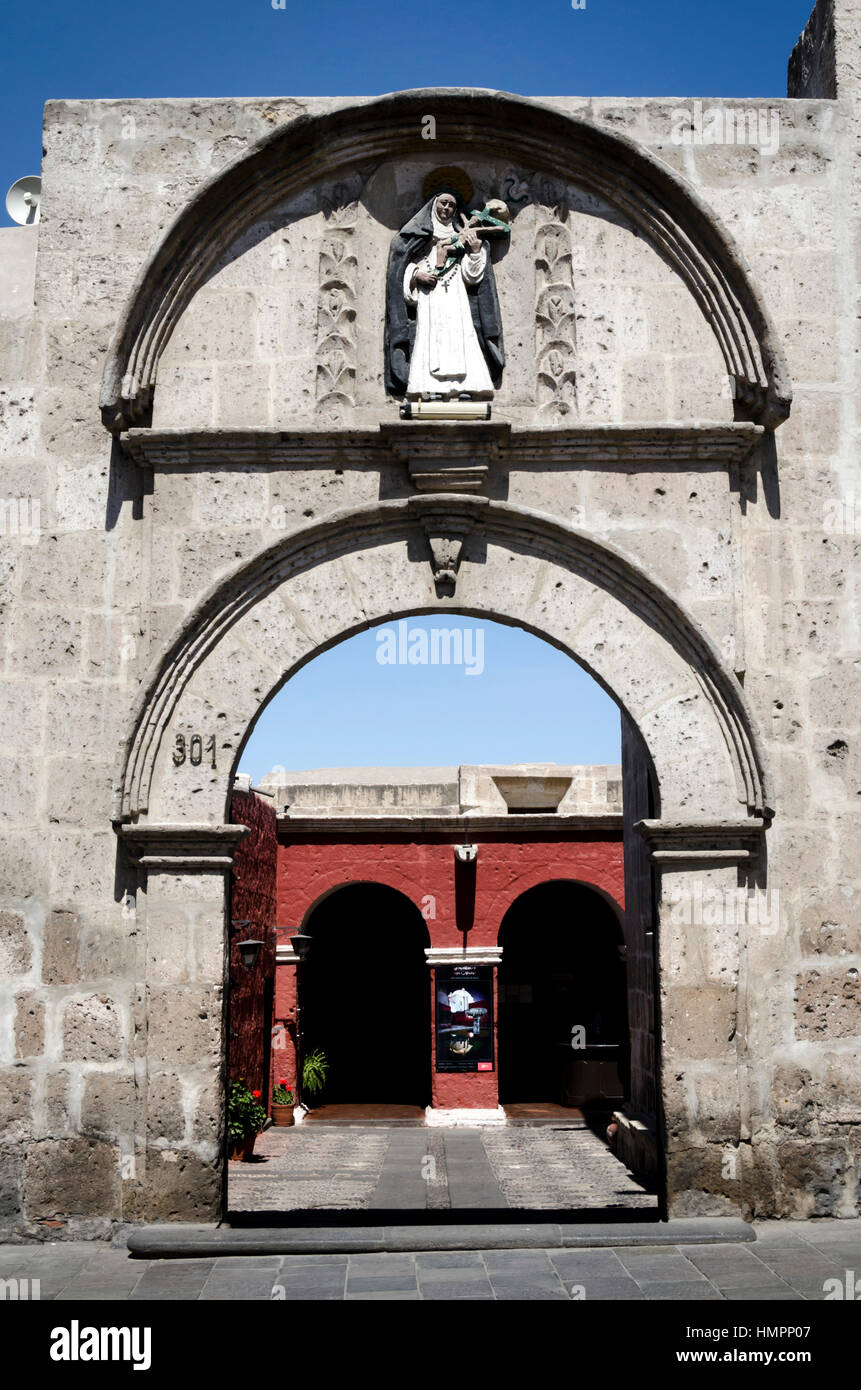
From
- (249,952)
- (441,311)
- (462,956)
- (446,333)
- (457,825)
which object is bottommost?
(462,956)

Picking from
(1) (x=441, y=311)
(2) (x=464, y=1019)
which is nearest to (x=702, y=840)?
(1) (x=441, y=311)

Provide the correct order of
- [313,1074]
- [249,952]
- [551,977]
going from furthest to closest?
1. [551,977]
2. [313,1074]
3. [249,952]

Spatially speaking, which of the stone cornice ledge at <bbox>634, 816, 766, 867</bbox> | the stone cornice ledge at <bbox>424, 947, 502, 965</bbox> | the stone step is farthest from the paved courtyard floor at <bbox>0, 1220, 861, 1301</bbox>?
the stone cornice ledge at <bbox>424, 947, 502, 965</bbox>

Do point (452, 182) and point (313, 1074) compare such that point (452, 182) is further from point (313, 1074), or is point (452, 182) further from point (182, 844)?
point (313, 1074)

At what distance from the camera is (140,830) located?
17.9 feet

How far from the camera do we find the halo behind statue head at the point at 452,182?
6.11 meters

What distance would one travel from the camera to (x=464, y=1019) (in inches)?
568

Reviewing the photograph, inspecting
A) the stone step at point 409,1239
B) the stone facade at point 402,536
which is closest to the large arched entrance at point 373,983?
the stone facade at point 402,536

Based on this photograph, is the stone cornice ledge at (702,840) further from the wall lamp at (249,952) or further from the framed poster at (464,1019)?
the framed poster at (464,1019)

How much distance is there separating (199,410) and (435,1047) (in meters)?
9.97

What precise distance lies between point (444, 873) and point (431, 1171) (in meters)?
4.97

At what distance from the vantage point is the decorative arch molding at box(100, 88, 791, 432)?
19.0 feet
